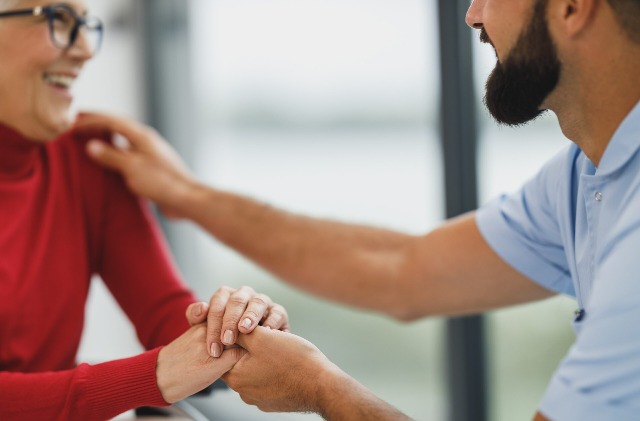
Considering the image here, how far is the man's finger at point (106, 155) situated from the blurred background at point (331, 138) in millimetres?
607

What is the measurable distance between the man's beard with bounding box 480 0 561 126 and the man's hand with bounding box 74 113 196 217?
3.12 feet

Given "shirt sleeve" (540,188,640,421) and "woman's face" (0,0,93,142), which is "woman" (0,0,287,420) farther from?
"shirt sleeve" (540,188,640,421)

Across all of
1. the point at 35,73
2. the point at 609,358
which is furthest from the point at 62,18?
the point at 609,358

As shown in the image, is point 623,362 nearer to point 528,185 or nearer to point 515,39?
point 515,39

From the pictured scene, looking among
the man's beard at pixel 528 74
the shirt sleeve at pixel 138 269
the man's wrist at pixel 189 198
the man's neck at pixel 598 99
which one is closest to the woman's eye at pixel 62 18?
the shirt sleeve at pixel 138 269

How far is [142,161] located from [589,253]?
1.14 metres

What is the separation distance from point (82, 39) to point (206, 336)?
77cm

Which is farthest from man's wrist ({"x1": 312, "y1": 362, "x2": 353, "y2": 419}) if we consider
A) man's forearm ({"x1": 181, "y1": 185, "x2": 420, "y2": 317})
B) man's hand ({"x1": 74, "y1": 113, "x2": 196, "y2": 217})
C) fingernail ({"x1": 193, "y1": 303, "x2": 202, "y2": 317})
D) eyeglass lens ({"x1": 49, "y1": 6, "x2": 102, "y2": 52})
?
eyeglass lens ({"x1": 49, "y1": 6, "x2": 102, "y2": 52})

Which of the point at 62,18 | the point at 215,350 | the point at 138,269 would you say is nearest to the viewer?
the point at 215,350

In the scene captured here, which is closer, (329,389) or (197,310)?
(329,389)

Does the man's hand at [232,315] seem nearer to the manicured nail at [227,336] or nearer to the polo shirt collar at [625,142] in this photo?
the manicured nail at [227,336]

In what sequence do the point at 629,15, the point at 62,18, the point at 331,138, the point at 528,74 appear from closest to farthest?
the point at 629,15 → the point at 528,74 → the point at 62,18 → the point at 331,138

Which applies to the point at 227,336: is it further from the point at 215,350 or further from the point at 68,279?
the point at 68,279

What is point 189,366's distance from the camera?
59.5 inches
